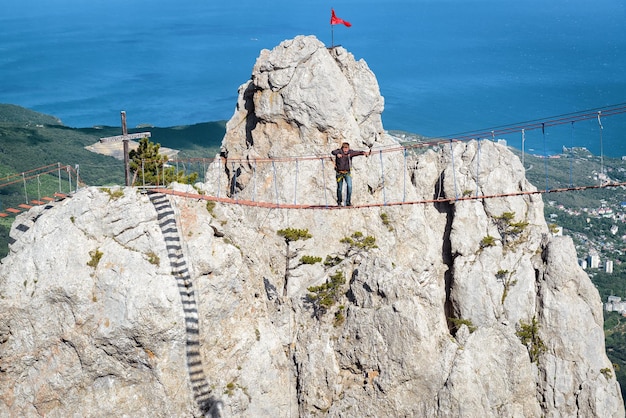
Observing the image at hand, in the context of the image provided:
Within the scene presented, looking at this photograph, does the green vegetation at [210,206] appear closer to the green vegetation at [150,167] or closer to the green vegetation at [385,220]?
the green vegetation at [150,167]

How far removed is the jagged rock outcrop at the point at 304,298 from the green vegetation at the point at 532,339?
0.07 metres

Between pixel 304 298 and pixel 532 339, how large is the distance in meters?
8.23

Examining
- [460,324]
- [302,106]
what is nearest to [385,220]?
[460,324]

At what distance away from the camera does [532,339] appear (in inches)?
1029

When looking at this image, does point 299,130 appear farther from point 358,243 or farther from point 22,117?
point 22,117

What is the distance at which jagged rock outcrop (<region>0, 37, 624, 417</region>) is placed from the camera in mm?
20938

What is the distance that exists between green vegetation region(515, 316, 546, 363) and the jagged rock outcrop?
7cm

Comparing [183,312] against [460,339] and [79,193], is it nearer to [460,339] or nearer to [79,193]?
[79,193]

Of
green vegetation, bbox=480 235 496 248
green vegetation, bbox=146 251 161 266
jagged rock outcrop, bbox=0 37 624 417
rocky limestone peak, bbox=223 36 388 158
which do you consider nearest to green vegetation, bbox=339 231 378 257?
jagged rock outcrop, bbox=0 37 624 417

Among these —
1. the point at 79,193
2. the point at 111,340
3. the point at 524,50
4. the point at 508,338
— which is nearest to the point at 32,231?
the point at 79,193

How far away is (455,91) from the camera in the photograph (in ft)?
458

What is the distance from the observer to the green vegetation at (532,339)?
85.3ft

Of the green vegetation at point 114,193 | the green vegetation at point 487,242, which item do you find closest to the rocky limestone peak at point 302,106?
the green vegetation at point 487,242

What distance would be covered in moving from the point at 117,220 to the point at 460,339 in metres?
11.6
